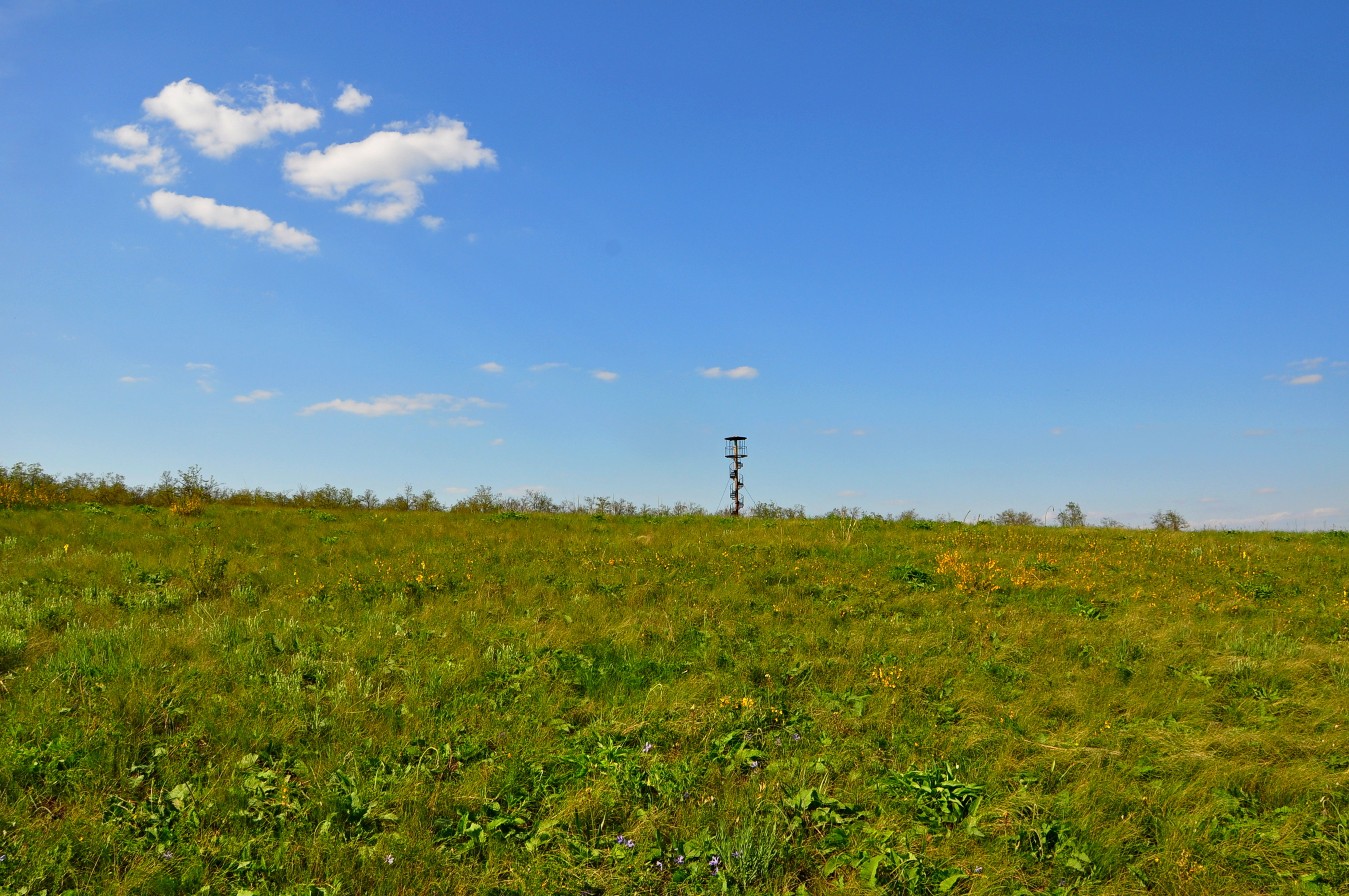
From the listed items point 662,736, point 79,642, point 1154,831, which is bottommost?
point 1154,831

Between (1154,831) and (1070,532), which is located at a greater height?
(1070,532)

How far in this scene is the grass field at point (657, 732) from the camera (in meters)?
4.66

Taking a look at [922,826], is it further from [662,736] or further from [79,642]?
[79,642]

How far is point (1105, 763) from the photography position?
601 cm

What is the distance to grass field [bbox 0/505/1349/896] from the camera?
466 cm

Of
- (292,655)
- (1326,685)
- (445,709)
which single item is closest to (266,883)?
(445,709)

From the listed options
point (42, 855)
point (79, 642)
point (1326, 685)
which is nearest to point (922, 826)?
point (42, 855)

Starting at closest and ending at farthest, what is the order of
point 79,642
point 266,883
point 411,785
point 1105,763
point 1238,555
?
point 266,883 → point 411,785 → point 1105,763 → point 79,642 → point 1238,555

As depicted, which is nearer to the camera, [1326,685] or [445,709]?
[445,709]

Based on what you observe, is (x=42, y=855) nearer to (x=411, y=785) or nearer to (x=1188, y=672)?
(x=411, y=785)

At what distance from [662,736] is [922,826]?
2282 millimetres

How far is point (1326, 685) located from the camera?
794cm

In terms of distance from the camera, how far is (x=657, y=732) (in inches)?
245

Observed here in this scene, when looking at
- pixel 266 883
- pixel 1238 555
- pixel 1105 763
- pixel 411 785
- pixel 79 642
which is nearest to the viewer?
pixel 266 883
